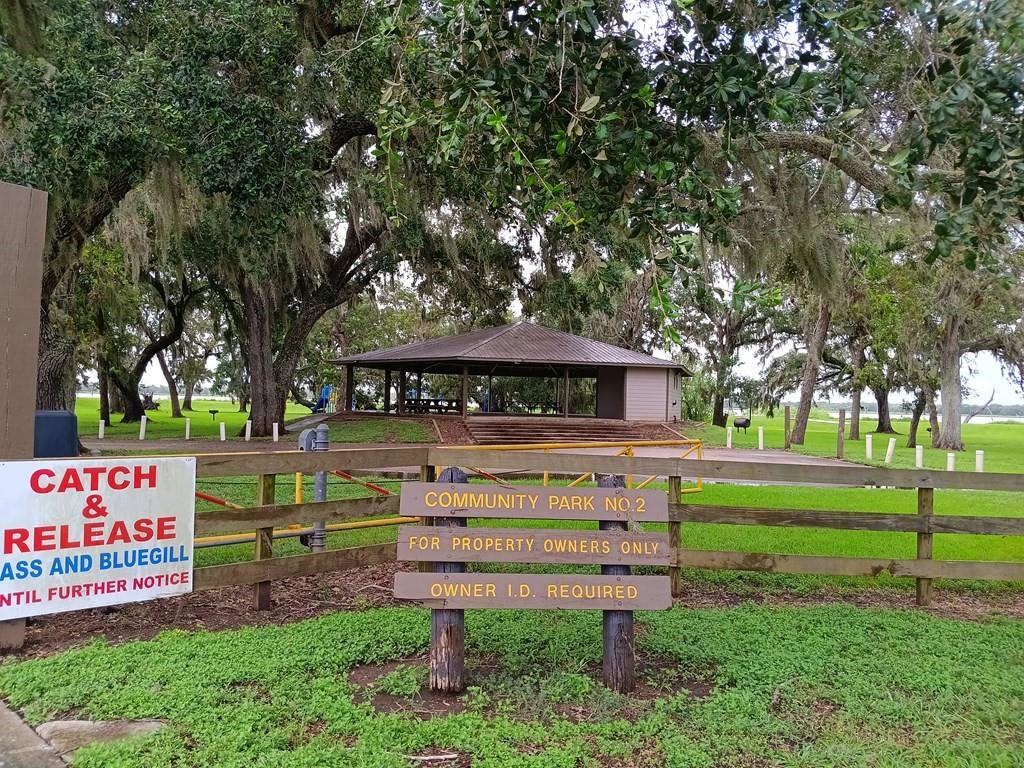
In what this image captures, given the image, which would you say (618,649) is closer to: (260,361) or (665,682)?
(665,682)

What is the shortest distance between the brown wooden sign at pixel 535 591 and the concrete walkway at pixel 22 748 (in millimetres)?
1495

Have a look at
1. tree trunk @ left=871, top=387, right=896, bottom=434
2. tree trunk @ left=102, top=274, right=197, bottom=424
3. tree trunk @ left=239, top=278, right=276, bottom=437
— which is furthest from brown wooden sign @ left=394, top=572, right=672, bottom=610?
tree trunk @ left=871, top=387, right=896, bottom=434

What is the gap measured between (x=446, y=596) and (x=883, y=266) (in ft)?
61.8

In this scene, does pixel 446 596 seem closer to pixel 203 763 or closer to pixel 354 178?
pixel 203 763

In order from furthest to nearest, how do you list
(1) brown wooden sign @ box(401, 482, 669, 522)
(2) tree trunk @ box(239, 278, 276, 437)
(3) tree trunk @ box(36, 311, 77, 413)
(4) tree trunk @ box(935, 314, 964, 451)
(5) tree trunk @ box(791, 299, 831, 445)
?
1. (5) tree trunk @ box(791, 299, 831, 445)
2. (4) tree trunk @ box(935, 314, 964, 451)
3. (2) tree trunk @ box(239, 278, 276, 437)
4. (3) tree trunk @ box(36, 311, 77, 413)
5. (1) brown wooden sign @ box(401, 482, 669, 522)

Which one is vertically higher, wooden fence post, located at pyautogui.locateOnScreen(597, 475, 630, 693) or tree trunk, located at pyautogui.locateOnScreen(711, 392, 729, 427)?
tree trunk, located at pyautogui.locateOnScreen(711, 392, 729, 427)

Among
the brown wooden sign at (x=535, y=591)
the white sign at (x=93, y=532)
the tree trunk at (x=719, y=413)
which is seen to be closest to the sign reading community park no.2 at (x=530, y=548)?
the brown wooden sign at (x=535, y=591)

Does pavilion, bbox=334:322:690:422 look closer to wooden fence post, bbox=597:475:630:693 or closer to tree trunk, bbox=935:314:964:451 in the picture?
tree trunk, bbox=935:314:964:451

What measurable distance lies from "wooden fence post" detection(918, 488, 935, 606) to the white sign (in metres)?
5.02

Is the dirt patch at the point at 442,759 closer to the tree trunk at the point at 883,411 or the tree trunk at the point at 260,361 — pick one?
the tree trunk at the point at 260,361

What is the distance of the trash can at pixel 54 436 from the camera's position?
4820 millimetres

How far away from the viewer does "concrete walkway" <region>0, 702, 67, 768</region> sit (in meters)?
2.66

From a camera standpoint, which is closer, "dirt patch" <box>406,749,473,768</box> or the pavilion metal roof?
"dirt patch" <box>406,749,473,768</box>

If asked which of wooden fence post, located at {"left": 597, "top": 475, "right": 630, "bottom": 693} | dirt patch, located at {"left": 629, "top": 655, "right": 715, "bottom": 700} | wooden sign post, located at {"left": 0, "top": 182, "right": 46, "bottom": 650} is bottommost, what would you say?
dirt patch, located at {"left": 629, "top": 655, "right": 715, "bottom": 700}
